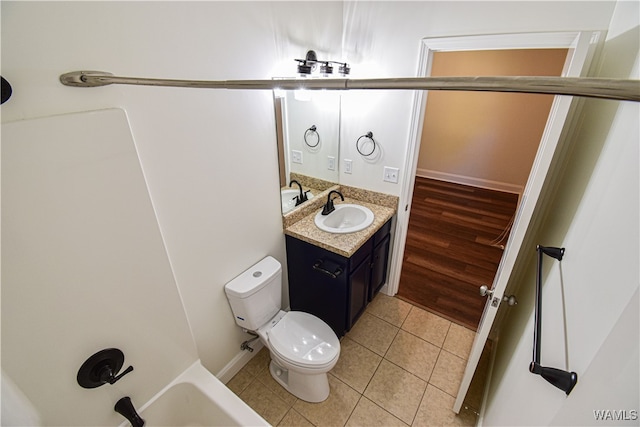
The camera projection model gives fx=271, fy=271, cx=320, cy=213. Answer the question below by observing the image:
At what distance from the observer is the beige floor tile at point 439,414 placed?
158 cm

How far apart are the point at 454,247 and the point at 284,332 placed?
230 centimetres

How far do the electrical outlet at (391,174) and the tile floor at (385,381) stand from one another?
45.7 inches

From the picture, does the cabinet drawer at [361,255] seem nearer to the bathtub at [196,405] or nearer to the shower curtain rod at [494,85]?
the bathtub at [196,405]

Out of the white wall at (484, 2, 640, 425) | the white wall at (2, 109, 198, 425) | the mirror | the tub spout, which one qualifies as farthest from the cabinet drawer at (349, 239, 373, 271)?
the tub spout

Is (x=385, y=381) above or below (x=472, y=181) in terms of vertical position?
below

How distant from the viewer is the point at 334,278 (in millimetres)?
1753

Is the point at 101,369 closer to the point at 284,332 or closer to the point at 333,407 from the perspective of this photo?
the point at 284,332

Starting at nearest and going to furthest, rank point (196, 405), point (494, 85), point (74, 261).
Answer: point (494, 85), point (74, 261), point (196, 405)

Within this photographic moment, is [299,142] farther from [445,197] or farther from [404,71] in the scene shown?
[445,197]

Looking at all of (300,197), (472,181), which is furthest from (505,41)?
(472,181)

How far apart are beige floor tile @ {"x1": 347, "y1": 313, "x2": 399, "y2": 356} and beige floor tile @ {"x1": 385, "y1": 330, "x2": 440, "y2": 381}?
5 cm

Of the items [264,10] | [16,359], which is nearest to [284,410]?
[16,359]

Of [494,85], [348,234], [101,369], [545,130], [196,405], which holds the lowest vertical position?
[196,405]

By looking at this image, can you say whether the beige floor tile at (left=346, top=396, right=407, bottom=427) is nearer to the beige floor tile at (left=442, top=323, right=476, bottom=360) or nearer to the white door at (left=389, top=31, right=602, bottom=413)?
the white door at (left=389, top=31, right=602, bottom=413)
